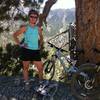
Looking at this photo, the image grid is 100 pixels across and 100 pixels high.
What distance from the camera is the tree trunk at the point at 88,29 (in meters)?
8.51

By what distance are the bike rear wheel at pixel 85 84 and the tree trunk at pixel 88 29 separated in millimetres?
828

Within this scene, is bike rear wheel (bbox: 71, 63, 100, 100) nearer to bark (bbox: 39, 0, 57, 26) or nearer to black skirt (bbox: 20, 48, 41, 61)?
black skirt (bbox: 20, 48, 41, 61)

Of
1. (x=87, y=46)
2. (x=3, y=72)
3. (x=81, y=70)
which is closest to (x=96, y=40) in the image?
(x=87, y=46)

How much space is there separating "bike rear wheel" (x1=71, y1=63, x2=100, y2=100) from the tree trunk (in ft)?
2.72

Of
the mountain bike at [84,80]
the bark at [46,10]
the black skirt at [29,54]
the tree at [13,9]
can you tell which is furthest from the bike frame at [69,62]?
the tree at [13,9]

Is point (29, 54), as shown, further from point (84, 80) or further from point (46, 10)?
point (46, 10)

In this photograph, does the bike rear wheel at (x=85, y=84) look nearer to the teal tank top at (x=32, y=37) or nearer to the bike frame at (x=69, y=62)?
the bike frame at (x=69, y=62)

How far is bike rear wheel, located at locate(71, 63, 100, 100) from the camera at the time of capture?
25.2ft

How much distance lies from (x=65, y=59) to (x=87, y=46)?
2.28 feet

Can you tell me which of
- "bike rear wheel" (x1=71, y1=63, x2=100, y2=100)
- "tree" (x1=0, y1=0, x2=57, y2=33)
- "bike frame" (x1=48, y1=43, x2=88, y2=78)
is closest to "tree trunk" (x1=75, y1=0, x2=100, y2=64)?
"bike frame" (x1=48, y1=43, x2=88, y2=78)

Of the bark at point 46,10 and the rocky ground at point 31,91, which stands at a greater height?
the bark at point 46,10

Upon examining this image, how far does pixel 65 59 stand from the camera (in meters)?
8.38

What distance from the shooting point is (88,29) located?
869 cm

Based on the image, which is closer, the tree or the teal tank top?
the teal tank top
